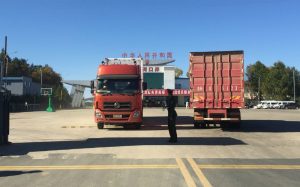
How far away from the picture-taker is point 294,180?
9.47 meters

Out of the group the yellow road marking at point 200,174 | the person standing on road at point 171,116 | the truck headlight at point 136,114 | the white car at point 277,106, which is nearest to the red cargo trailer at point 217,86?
the truck headlight at point 136,114

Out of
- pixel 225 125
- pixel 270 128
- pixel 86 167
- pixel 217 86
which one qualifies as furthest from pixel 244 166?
Result: pixel 270 128

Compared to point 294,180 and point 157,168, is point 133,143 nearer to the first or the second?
point 157,168

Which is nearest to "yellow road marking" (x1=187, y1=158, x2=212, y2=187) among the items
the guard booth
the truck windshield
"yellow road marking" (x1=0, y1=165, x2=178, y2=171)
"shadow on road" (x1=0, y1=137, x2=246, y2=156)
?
"yellow road marking" (x1=0, y1=165, x2=178, y2=171)

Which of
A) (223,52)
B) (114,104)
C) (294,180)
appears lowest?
(294,180)

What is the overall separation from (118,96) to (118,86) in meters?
0.77

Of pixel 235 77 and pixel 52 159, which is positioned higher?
pixel 235 77

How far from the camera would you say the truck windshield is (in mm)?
23391

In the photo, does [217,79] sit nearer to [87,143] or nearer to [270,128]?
[270,128]

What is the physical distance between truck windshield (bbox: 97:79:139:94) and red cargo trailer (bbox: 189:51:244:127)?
285 cm

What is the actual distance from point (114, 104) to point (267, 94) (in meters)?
105

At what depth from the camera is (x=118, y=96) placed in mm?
23016

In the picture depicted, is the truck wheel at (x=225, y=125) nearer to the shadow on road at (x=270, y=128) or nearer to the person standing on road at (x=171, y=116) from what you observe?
the shadow on road at (x=270, y=128)

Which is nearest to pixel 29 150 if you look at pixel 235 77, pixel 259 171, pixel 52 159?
pixel 52 159
